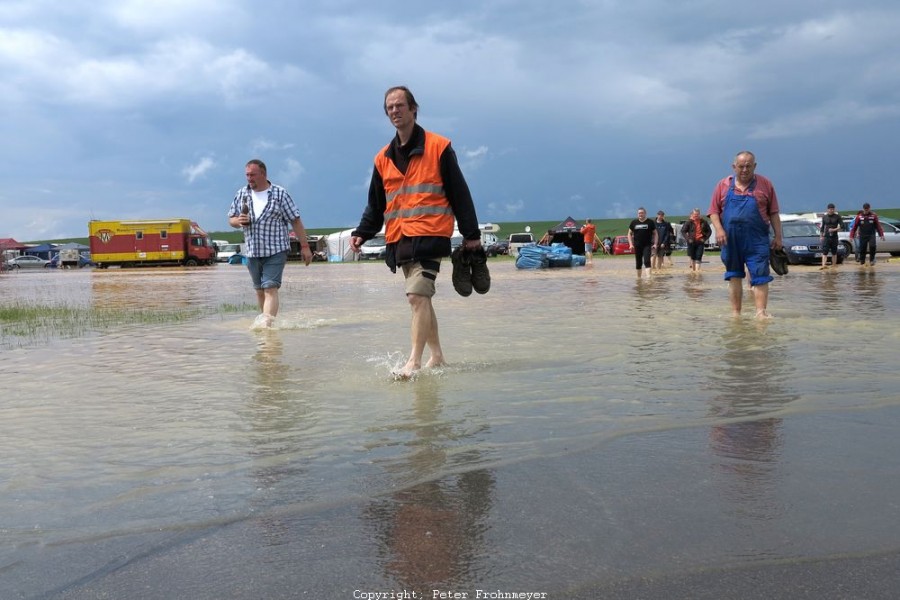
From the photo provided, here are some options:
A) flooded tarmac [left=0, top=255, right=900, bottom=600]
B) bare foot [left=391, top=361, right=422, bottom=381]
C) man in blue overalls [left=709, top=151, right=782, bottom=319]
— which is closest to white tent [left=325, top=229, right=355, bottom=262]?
man in blue overalls [left=709, top=151, right=782, bottom=319]

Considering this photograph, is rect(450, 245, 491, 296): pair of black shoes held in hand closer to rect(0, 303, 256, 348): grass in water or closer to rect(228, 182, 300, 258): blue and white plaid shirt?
rect(228, 182, 300, 258): blue and white plaid shirt

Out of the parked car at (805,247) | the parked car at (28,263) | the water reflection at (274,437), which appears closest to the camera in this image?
the water reflection at (274,437)

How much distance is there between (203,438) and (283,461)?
2.03 ft

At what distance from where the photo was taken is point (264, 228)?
8570mm

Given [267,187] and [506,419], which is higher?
[267,187]

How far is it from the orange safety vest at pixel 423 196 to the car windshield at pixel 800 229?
2406cm

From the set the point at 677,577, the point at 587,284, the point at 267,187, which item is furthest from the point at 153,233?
the point at 677,577

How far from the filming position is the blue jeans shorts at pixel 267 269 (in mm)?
8570

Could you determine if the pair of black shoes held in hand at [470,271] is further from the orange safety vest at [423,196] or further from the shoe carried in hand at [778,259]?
the shoe carried in hand at [778,259]

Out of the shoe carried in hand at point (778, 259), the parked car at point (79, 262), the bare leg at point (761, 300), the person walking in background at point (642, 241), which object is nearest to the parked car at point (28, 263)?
the parked car at point (79, 262)

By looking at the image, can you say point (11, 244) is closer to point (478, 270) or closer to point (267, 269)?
point (267, 269)

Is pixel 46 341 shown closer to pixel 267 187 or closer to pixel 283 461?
pixel 267 187

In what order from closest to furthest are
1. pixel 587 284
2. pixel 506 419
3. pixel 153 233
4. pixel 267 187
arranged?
pixel 506 419 < pixel 267 187 < pixel 587 284 < pixel 153 233

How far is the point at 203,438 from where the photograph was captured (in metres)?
3.84
